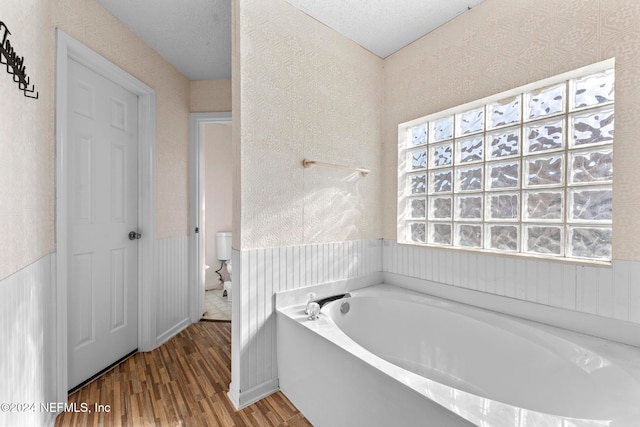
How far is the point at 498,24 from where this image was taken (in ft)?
5.23

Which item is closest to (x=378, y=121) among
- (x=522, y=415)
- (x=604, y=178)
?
(x=604, y=178)

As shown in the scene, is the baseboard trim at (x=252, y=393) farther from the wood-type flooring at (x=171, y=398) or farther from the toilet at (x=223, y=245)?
the toilet at (x=223, y=245)

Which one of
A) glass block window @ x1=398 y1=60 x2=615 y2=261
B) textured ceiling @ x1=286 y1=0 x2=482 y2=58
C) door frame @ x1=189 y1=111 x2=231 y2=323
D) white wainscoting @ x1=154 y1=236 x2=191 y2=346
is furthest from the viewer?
door frame @ x1=189 y1=111 x2=231 y2=323

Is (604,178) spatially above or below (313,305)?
above

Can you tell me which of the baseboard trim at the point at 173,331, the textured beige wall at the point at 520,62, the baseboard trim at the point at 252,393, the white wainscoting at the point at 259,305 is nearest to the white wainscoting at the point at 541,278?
the textured beige wall at the point at 520,62

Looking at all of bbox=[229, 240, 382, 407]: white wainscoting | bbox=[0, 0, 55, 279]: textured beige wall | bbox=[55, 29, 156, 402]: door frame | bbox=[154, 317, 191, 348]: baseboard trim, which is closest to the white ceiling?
bbox=[55, 29, 156, 402]: door frame

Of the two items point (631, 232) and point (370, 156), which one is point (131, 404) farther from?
point (631, 232)

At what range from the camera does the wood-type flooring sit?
4.64 feet

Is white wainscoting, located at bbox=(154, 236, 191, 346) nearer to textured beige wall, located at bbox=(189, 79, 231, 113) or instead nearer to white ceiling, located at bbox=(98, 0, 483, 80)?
textured beige wall, located at bbox=(189, 79, 231, 113)

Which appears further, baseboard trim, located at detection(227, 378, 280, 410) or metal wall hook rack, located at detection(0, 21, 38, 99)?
baseboard trim, located at detection(227, 378, 280, 410)

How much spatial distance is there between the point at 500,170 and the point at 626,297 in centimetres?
82

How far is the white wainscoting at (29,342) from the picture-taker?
919 millimetres

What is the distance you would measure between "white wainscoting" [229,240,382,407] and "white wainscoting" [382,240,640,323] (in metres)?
0.84

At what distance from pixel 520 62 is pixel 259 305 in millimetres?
1972
